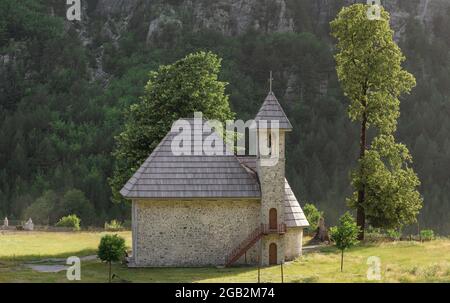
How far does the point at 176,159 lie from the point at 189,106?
935cm

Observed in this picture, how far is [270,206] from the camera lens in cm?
3859

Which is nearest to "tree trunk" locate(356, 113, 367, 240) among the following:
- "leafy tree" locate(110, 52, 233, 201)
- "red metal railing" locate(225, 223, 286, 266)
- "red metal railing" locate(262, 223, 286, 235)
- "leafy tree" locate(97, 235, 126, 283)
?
"leafy tree" locate(110, 52, 233, 201)

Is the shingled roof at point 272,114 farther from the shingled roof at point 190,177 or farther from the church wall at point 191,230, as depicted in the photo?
the church wall at point 191,230

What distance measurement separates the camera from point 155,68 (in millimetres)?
112688

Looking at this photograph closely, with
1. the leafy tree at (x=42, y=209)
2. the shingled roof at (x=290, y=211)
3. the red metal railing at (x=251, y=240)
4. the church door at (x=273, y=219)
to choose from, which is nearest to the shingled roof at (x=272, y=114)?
the shingled roof at (x=290, y=211)

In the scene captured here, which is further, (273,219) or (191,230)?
(273,219)

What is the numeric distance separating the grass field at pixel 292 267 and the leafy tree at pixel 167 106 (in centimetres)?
636

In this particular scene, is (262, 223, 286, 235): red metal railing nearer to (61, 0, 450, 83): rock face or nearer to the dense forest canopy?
the dense forest canopy

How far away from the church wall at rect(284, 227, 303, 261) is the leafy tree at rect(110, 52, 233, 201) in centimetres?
1128

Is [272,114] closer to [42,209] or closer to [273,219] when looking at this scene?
[273,219]

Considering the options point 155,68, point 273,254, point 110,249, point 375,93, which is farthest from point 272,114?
point 155,68

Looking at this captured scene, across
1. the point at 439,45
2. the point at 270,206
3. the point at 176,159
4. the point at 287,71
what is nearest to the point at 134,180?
the point at 176,159

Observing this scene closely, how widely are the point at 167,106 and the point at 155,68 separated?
65412mm
